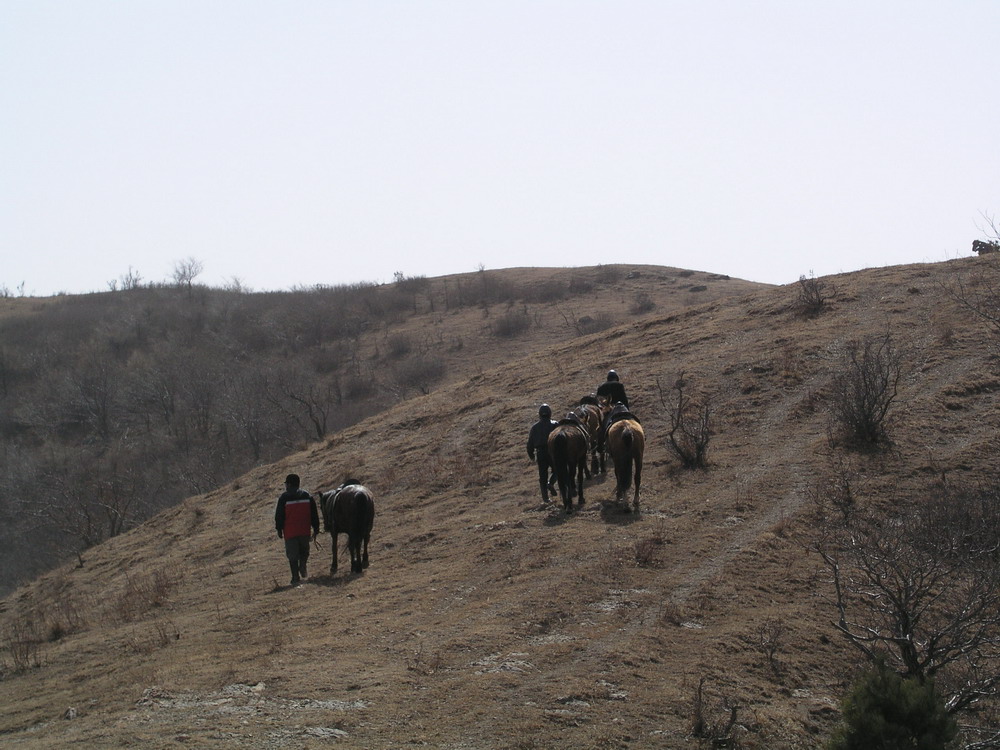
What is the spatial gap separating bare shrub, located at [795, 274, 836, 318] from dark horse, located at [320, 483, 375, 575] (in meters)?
15.0

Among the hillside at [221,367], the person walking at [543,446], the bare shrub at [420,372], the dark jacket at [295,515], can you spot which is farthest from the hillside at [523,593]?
the bare shrub at [420,372]

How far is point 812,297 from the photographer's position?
2478cm

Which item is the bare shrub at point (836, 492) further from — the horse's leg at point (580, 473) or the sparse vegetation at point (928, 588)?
the horse's leg at point (580, 473)

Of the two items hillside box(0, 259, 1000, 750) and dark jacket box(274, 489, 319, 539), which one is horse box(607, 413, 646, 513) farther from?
dark jacket box(274, 489, 319, 539)

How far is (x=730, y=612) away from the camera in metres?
9.94

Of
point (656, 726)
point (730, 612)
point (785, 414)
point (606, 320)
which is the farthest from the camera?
point (606, 320)

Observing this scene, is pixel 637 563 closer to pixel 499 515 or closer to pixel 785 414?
pixel 499 515

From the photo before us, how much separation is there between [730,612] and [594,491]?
6.00 metres

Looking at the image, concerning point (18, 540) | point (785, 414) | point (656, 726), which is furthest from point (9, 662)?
point (18, 540)

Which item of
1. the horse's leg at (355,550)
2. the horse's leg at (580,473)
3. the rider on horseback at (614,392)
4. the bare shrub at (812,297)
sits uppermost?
the bare shrub at (812,297)

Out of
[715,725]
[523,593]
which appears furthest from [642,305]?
[715,725]

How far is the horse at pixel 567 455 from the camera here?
1428 centimetres

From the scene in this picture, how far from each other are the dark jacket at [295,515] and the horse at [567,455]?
3.82 m

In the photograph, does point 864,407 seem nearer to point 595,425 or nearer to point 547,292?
point 595,425
